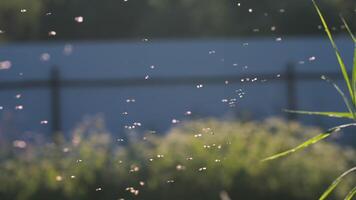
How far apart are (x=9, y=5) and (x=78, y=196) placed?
598 cm

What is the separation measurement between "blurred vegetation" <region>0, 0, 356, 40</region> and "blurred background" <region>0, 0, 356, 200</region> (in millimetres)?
19

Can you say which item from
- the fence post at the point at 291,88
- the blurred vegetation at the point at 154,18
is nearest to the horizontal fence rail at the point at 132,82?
the fence post at the point at 291,88

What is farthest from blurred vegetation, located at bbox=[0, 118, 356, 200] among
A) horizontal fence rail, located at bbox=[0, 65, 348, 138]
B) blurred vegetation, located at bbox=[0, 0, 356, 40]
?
blurred vegetation, located at bbox=[0, 0, 356, 40]

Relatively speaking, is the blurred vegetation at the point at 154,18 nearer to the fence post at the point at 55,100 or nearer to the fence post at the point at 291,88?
the fence post at the point at 291,88

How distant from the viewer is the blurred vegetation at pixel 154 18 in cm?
1146

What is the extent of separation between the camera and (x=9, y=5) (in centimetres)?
1130

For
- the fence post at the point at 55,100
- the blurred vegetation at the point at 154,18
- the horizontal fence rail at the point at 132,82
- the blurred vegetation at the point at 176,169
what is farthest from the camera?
the blurred vegetation at the point at 154,18

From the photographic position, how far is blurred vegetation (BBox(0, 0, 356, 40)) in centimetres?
1146

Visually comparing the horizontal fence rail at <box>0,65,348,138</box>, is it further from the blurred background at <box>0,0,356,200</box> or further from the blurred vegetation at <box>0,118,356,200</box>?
the blurred vegetation at <box>0,118,356,200</box>

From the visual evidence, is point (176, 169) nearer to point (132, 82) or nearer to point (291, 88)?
point (132, 82)

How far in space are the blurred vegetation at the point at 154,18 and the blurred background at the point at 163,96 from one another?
19 mm

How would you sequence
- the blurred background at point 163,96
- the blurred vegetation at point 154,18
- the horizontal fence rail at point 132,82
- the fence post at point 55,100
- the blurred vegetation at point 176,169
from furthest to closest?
the blurred vegetation at point 154,18 < the fence post at point 55,100 < the horizontal fence rail at point 132,82 < the blurred background at point 163,96 < the blurred vegetation at point 176,169

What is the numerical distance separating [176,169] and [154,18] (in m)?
5.82

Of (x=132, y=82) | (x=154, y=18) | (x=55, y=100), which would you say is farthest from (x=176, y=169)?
(x=154, y=18)
